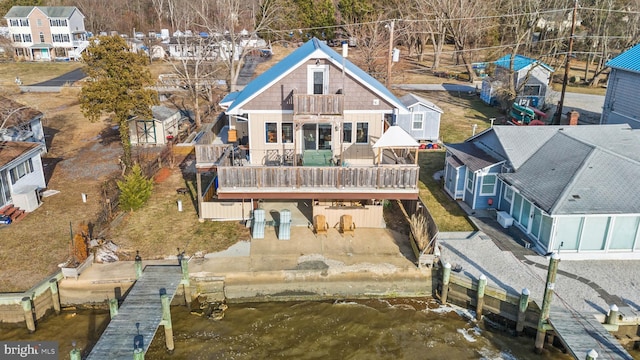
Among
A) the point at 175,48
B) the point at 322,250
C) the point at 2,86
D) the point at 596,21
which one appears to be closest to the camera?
the point at 322,250

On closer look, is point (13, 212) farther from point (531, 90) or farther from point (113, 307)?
point (531, 90)

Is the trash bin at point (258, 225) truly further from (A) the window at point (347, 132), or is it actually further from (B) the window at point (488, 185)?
(B) the window at point (488, 185)

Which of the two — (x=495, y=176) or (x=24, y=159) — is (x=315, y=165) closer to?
(x=495, y=176)

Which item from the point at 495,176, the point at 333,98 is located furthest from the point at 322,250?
the point at 495,176

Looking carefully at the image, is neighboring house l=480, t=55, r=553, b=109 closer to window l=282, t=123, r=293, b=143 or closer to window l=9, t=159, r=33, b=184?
window l=282, t=123, r=293, b=143

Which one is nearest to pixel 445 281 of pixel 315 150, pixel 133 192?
pixel 315 150
